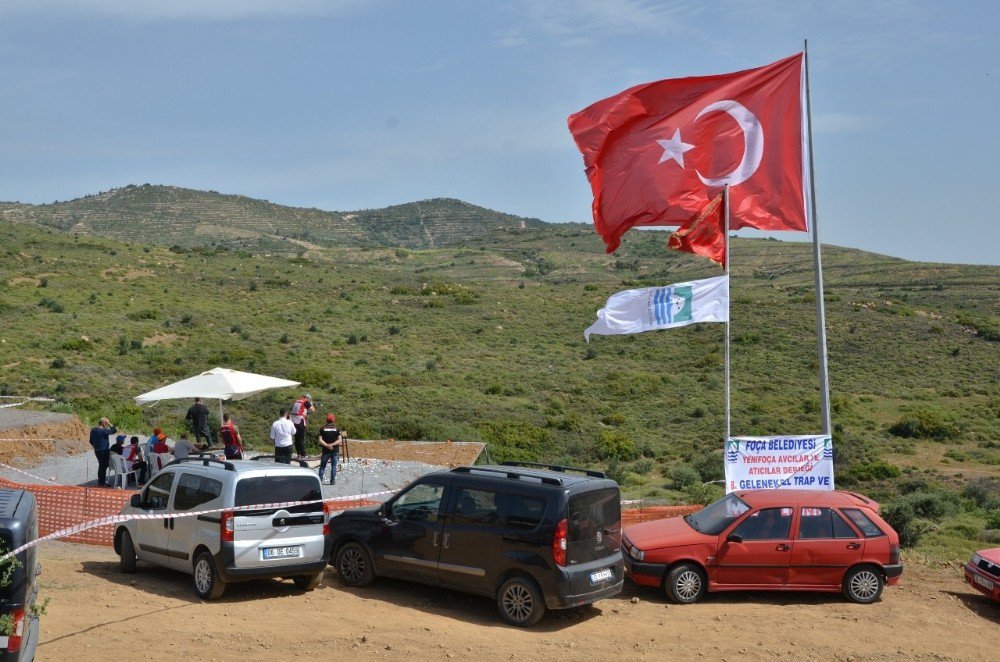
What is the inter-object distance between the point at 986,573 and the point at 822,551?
2174 mm

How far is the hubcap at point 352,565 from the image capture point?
12.2 m

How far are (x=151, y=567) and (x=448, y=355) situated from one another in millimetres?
36625

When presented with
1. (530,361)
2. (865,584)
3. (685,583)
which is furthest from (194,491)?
(530,361)

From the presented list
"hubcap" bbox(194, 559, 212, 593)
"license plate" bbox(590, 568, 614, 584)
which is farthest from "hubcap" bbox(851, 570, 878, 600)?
"hubcap" bbox(194, 559, 212, 593)

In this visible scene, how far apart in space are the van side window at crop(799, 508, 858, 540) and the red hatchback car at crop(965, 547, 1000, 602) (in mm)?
1779

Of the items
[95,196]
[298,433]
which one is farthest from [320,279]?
[95,196]

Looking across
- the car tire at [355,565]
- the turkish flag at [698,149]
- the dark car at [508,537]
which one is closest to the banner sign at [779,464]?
the dark car at [508,537]

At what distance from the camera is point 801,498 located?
40.8ft

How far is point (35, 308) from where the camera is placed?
50.0m

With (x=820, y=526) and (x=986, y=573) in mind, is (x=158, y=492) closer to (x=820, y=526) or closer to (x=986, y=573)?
(x=820, y=526)

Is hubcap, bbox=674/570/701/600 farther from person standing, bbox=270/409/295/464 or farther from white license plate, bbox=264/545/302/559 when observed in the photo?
person standing, bbox=270/409/295/464

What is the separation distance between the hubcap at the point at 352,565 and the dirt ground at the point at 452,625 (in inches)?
8.2

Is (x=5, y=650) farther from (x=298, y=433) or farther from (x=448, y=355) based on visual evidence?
(x=448, y=355)

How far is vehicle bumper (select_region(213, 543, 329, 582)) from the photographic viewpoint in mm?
10883
